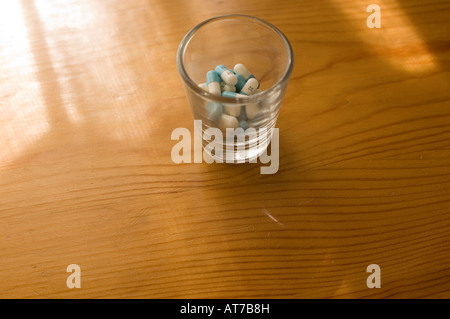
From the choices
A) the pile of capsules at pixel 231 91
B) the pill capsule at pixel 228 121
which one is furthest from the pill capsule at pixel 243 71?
the pill capsule at pixel 228 121

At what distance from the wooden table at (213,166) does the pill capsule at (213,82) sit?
0.10 meters

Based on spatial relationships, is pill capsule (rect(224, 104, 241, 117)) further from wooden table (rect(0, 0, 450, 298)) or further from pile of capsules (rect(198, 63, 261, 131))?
wooden table (rect(0, 0, 450, 298))

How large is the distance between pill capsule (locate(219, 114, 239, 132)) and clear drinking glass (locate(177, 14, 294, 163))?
1 cm

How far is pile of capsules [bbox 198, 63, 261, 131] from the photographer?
0.54 m

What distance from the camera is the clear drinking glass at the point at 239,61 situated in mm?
537

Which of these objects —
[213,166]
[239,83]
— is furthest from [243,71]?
[213,166]

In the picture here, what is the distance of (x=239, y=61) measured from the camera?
67 centimetres

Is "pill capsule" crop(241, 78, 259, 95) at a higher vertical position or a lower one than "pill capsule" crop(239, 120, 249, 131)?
higher

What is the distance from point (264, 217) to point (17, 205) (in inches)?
14.1

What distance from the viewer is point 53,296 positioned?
57 cm

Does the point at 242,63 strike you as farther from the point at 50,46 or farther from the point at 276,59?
the point at 50,46

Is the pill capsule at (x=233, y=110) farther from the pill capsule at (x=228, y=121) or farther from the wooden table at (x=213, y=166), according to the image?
the wooden table at (x=213, y=166)

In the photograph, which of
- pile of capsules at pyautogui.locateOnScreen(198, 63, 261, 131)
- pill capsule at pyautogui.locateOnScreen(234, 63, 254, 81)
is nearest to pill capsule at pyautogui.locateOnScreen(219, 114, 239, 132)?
pile of capsules at pyautogui.locateOnScreen(198, 63, 261, 131)
